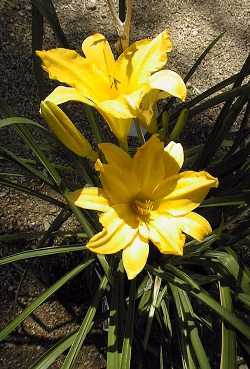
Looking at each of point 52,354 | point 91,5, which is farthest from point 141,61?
point 91,5

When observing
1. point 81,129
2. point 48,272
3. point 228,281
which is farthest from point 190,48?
point 228,281

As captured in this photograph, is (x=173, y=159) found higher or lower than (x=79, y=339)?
higher

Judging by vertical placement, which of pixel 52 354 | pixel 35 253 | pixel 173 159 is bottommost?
pixel 52 354

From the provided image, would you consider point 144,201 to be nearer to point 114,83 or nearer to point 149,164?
point 149,164

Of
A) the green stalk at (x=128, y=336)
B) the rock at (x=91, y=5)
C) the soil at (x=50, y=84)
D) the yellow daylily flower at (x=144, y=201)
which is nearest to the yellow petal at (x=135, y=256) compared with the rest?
the yellow daylily flower at (x=144, y=201)

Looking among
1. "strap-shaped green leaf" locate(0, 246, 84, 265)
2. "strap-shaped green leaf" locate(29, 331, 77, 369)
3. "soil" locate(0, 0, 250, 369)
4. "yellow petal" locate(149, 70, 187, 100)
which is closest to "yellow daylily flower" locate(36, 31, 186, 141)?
"yellow petal" locate(149, 70, 187, 100)

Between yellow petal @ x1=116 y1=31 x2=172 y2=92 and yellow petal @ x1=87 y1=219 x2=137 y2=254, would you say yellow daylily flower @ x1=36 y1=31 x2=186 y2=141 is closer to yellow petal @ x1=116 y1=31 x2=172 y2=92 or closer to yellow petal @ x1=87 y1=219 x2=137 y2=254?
yellow petal @ x1=116 y1=31 x2=172 y2=92

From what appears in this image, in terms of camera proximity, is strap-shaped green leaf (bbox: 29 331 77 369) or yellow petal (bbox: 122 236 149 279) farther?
strap-shaped green leaf (bbox: 29 331 77 369)
